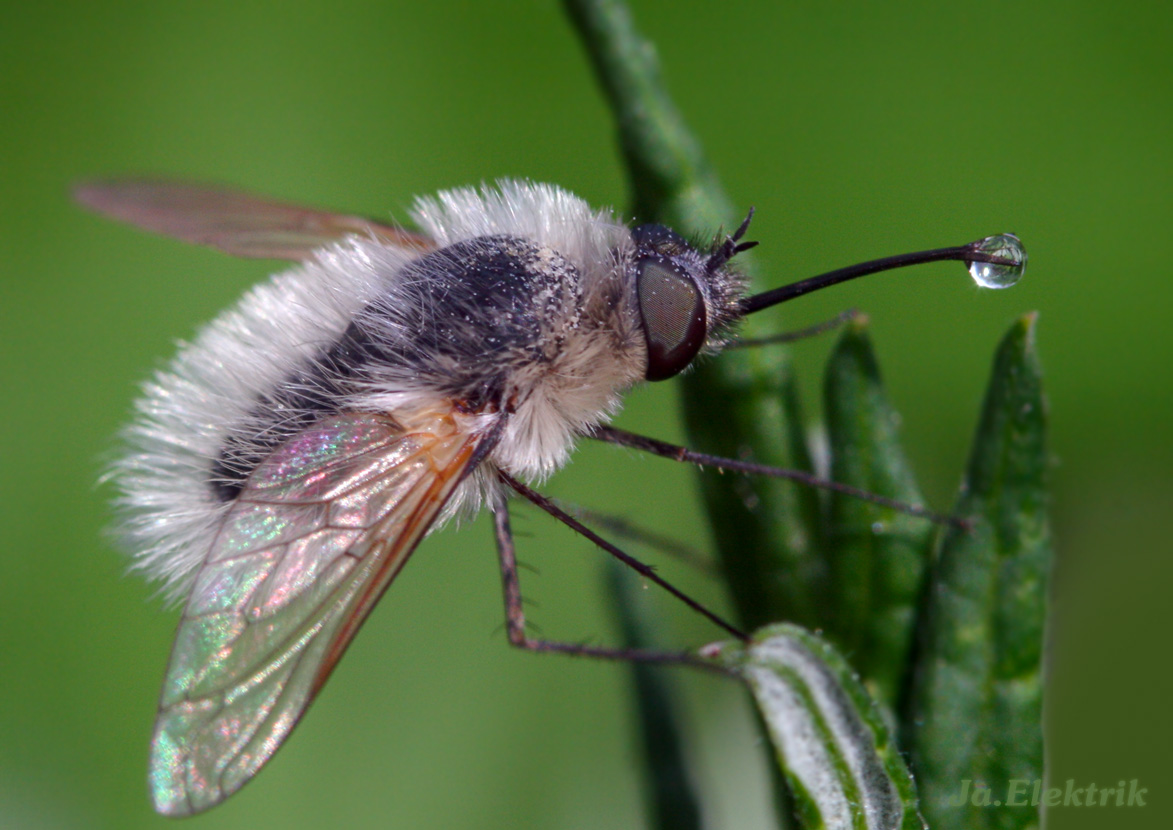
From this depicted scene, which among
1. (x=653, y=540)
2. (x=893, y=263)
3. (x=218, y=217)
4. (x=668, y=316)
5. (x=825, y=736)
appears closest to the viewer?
(x=825, y=736)

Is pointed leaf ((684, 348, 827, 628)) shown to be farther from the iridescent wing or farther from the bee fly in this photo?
the iridescent wing

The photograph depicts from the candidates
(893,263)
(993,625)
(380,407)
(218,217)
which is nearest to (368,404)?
(380,407)

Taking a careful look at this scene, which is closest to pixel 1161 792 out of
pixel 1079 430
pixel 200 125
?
pixel 1079 430

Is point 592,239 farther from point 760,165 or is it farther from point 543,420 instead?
point 760,165

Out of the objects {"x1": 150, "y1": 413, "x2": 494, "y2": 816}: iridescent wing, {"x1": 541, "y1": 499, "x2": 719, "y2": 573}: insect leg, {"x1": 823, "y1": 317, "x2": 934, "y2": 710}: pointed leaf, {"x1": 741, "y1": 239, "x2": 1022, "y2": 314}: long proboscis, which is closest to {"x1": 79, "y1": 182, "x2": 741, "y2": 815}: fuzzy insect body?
{"x1": 150, "y1": 413, "x2": 494, "y2": 816}: iridescent wing

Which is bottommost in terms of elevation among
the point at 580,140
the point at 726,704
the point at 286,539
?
the point at 286,539

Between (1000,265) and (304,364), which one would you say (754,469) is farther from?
(304,364)
